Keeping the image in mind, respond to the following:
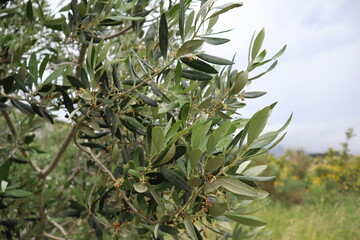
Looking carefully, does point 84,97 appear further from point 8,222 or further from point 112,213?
point 8,222

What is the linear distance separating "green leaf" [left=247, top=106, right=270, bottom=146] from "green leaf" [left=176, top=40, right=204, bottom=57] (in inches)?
7.3

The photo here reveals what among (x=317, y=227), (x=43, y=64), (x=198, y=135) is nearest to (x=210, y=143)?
(x=198, y=135)

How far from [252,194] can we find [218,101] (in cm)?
27

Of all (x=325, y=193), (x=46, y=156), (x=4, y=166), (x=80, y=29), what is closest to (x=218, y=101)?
(x=80, y=29)

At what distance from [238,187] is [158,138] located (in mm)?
176

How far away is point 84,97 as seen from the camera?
2.48 ft

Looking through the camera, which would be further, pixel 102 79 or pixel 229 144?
pixel 102 79

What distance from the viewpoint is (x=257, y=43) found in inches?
29.0

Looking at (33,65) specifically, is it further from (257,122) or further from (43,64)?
(257,122)

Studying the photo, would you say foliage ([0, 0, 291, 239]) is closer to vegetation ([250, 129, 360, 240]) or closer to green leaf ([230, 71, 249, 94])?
green leaf ([230, 71, 249, 94])

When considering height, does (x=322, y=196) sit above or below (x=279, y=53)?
below

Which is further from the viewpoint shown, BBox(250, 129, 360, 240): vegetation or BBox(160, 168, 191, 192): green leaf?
BBox(250, 129, 360, 240): vegetation

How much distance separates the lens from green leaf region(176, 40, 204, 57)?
66 cm

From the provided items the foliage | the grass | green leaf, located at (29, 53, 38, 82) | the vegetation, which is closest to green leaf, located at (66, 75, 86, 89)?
the foliage
